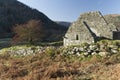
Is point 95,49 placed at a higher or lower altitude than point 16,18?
lower

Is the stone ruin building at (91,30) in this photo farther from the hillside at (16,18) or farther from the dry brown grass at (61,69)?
the hillside at (16,18)

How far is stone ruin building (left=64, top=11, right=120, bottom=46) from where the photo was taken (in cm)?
3406

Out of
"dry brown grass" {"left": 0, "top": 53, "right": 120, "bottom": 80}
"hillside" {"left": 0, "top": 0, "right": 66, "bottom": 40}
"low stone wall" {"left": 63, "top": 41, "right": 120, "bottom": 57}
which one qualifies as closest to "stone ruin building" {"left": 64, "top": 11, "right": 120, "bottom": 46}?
"low stone wall" {"left": 63, "top": 41, "right": 120, "bottom": 57}

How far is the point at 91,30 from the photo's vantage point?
116 ft

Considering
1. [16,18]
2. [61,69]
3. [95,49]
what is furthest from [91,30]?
[16,18]

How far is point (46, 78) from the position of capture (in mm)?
15867

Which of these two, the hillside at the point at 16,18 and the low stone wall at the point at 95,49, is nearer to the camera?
the low stone wall at the point at 95,49

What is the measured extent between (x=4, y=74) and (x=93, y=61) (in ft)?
18.8

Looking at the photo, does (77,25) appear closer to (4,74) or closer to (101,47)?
(101,47)

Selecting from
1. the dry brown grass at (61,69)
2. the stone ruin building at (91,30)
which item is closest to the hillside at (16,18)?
the stone ruin building at (91,30)

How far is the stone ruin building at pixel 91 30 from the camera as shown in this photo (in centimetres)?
3406

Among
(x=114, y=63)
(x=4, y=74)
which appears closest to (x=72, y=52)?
(x=114, y=63)

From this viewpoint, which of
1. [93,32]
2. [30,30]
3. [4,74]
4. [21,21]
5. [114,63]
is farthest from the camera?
[21,21]

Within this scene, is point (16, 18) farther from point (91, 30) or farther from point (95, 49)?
point (95, 49)
